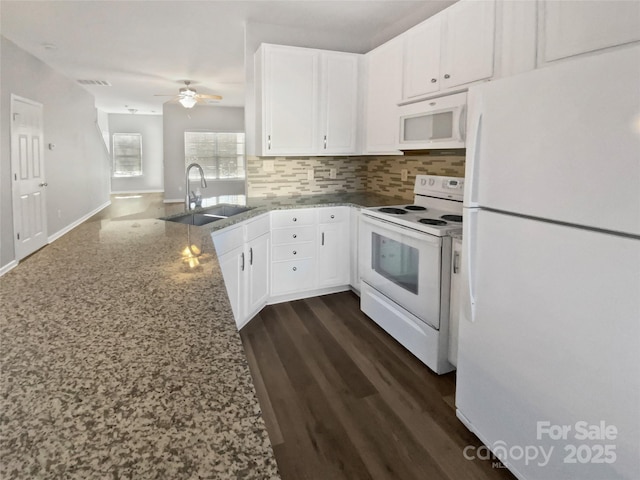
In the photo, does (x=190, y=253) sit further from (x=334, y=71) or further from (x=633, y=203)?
(x=334, y=71)

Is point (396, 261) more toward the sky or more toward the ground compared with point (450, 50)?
more toward the ground

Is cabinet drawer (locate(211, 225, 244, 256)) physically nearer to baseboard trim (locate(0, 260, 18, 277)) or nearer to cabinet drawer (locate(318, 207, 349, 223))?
cabinet drawer (locate(318, 207, 349, 223))

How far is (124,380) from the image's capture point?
2.29 ft

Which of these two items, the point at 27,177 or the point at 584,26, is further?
the point at 27,177

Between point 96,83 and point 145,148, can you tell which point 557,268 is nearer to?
point 96,83

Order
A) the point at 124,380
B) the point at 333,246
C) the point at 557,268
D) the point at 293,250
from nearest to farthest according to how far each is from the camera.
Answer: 1. the point at 124,380
2. the point at 557,268
3. the point at 293,250
4. the point at 333,246

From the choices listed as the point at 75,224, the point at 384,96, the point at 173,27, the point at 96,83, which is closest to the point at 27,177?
the point at 75,224

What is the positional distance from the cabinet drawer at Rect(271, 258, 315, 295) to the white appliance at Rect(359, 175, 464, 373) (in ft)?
1.90

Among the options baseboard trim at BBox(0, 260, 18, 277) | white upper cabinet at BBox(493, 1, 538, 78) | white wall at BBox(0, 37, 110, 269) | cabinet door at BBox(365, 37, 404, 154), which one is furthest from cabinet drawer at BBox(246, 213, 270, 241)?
white wall at BBox(0, 37, 110, 269)

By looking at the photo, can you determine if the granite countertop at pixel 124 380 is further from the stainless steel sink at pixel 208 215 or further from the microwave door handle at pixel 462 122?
the microwave door handle at pixel 462 122

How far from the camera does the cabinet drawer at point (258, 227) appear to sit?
2.93 m

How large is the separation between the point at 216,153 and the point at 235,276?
7775 mm

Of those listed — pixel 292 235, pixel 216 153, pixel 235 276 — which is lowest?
pixel 235 276

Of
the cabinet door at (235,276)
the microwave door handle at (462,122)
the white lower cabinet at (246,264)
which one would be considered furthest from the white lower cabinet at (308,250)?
the microwave door handle at (462,122)
